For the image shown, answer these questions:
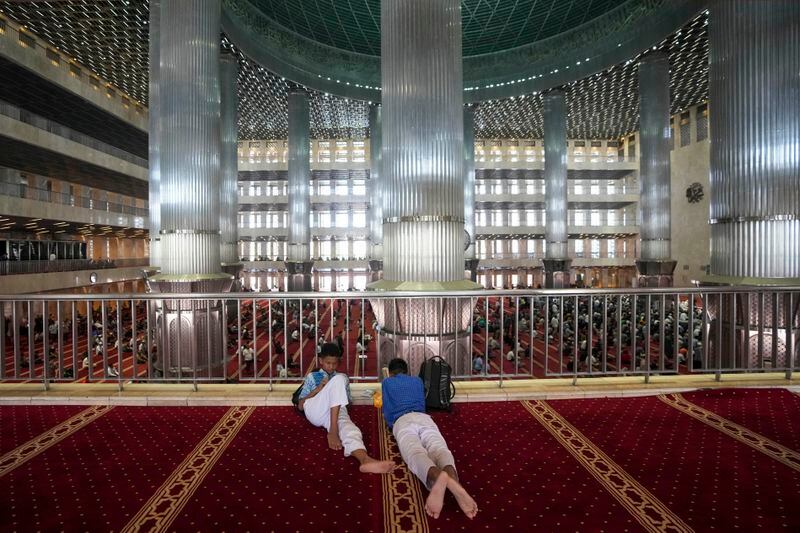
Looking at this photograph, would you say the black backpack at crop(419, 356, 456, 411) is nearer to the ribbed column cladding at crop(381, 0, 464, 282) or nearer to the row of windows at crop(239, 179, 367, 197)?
the ribbed column cladding at crop(381, 0, 464, 282)

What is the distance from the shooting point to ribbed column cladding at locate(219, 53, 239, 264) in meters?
14.1

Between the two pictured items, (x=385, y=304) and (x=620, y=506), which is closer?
(x=620, y=506)

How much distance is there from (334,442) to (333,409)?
0.71 ft

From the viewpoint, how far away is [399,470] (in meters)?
2.56

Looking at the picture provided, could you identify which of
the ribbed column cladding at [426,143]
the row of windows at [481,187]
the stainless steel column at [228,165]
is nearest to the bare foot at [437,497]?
the ribbed column cladding at [426,143]

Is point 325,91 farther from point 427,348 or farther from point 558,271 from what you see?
point 427,348

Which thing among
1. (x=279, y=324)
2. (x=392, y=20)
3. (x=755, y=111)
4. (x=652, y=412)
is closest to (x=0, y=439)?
(x=652, y=412)

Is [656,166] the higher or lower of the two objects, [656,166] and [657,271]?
the higher

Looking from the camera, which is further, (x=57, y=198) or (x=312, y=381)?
(x=57, y=198)

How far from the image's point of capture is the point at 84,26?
14.1m

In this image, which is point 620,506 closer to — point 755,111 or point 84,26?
point 755,111

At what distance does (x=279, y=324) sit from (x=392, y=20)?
9150 mm

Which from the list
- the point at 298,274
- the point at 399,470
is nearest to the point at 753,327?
the point at 399,470

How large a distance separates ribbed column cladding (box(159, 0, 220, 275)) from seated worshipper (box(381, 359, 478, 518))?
617 cm
